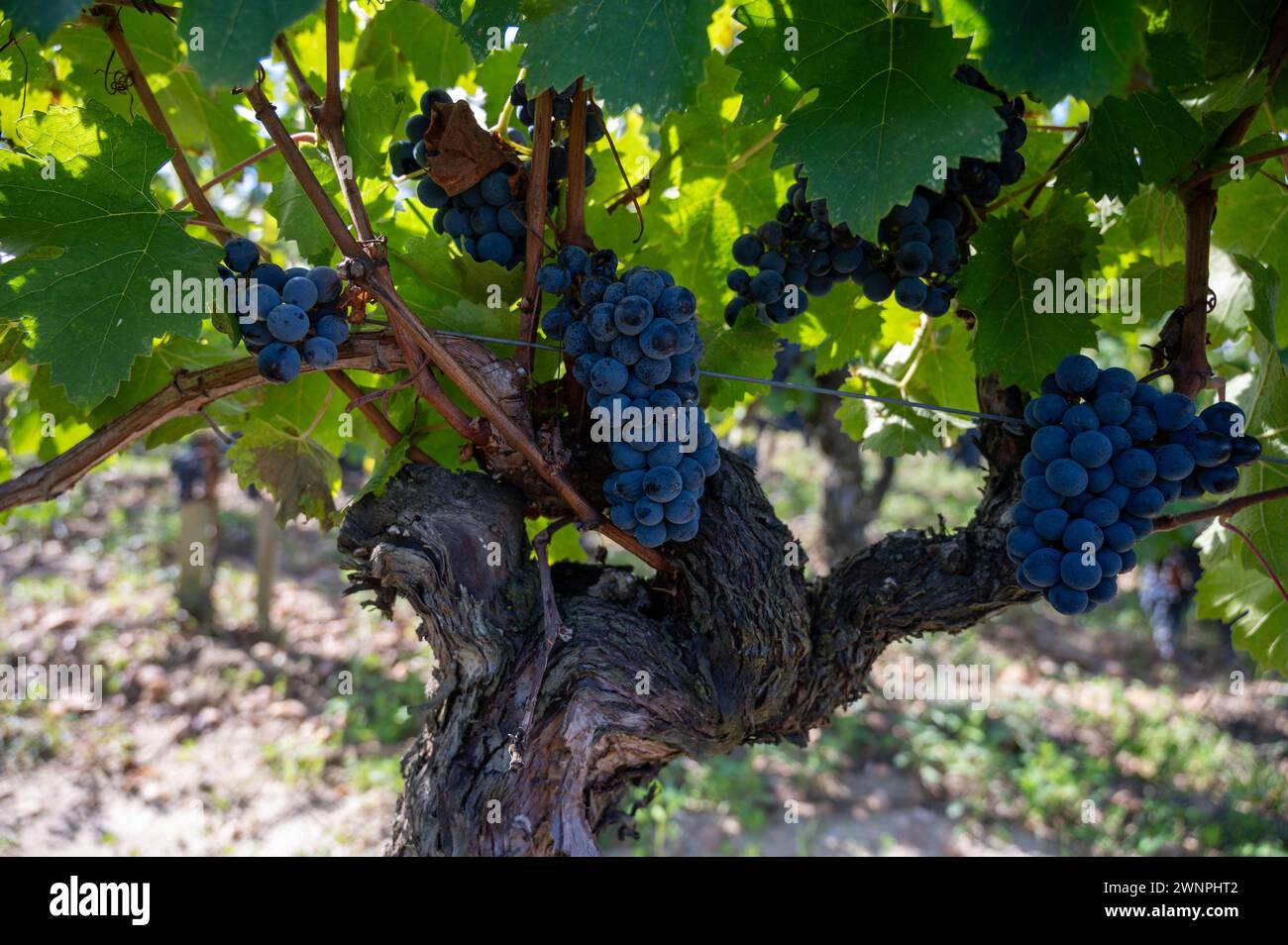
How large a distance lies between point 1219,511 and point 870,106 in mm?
962

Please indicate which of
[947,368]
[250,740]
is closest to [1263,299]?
[947,368]

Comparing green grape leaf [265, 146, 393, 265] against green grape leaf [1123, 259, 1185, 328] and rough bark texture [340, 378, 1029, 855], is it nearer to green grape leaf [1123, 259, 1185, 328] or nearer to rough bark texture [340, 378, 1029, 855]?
rough bark texture [340, 378, 1029, 855]

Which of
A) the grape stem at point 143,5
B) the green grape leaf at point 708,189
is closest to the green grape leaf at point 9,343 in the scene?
the grape stem at point 143,5

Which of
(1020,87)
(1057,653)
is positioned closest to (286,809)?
(1020,87)

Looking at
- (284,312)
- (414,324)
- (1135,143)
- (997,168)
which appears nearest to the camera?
(284,312)

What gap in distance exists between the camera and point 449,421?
65.7 inches

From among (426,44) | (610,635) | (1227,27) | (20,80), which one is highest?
(426,44)

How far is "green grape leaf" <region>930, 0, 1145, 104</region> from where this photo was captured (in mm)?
1178

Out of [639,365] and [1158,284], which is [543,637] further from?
[1158,284]

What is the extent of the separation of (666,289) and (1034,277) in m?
0.70

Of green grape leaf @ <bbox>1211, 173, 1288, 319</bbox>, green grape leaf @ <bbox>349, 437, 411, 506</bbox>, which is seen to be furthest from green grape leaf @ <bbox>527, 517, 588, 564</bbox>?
green grape leaf @ <bbox>1211, 173, 1288, 319</bbox>

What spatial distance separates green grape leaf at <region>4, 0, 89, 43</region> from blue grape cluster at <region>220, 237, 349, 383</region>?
0.39 m

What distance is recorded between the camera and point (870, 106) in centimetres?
141
